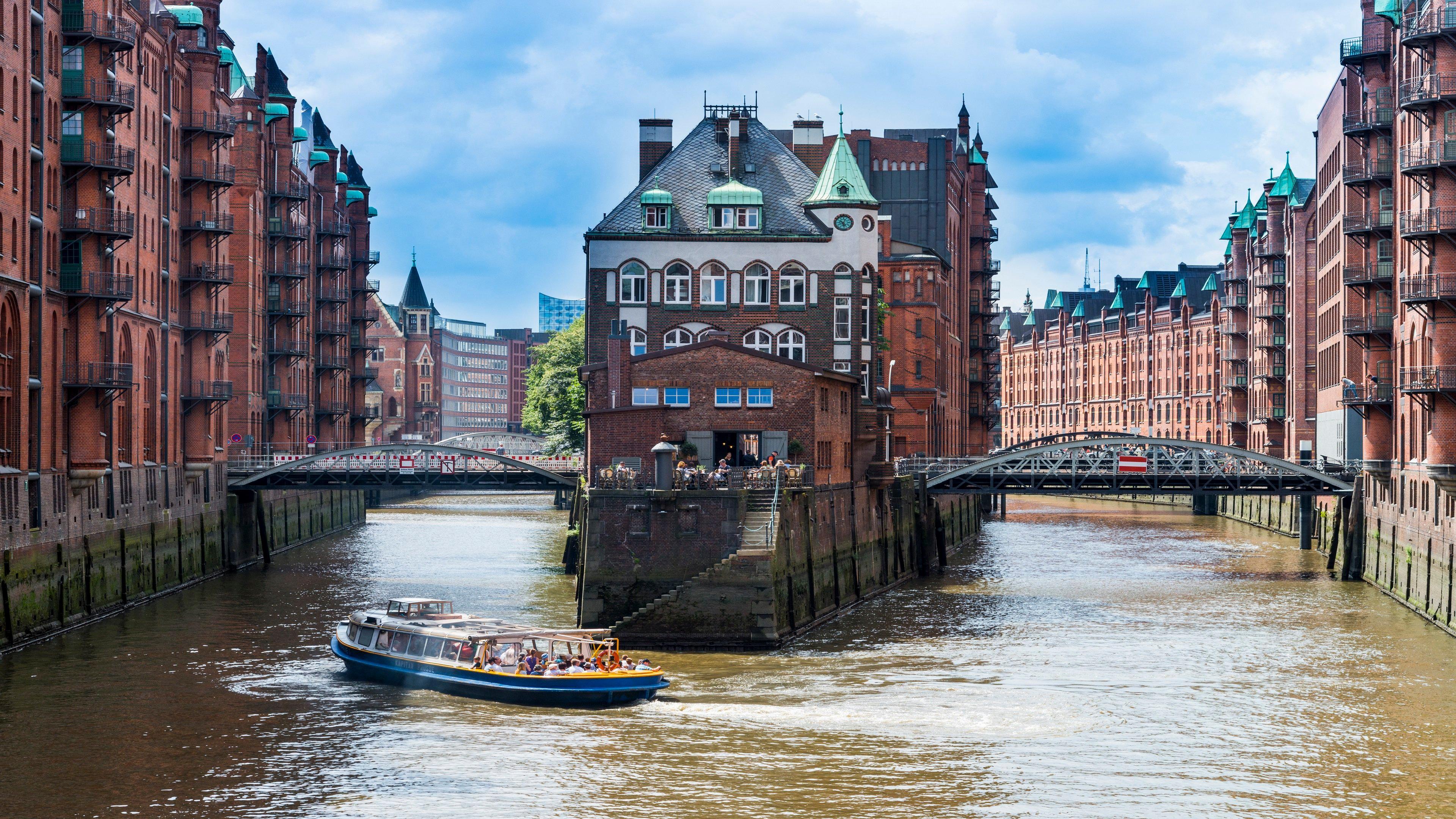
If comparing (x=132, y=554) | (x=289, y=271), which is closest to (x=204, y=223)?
(x=132, y=554)

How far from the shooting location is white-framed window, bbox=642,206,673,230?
289 feet

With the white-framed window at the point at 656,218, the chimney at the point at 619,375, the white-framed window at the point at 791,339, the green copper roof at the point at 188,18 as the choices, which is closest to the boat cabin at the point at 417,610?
the chimney at the point at 619,375

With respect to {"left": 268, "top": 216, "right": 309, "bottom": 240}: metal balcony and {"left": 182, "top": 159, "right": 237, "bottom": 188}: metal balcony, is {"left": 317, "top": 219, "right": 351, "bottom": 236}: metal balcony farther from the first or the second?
{"left": 182, "top": 159, "right": 237, "bottom": 188}: metal balcony

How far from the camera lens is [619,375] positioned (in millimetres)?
69688

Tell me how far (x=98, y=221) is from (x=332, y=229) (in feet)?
191

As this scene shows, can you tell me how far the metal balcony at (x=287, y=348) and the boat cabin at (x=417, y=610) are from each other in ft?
183

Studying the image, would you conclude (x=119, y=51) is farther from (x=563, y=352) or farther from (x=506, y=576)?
(x=563, y=352)

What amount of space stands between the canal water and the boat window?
1015 mm

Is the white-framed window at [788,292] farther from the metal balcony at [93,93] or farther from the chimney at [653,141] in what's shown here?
the metal balcony at [93,93]

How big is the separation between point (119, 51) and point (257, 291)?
117 feet

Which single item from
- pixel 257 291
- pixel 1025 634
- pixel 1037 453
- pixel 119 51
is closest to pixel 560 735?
pixel 1025 634

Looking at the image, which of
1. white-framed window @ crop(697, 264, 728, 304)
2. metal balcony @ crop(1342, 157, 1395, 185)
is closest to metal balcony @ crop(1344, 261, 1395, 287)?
metal balcony @ crop(1342, 157, 1395, 185)

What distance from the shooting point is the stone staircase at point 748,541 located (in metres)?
57.3

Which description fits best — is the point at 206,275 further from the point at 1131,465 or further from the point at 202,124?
the point at 1131,465
